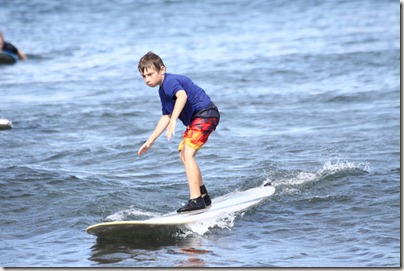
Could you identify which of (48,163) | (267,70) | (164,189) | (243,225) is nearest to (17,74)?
(267,70)

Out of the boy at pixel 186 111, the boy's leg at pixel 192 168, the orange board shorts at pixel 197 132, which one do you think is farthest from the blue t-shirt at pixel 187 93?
the boy's leg at pixel 192 168

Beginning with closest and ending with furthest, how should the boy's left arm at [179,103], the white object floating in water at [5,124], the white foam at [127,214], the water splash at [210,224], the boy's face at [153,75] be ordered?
the boy's left arm at [179,103], the boy's face at [153,75], the water splash at [210,224], the white foam at [127,214], the white object floating in water at [5,124]

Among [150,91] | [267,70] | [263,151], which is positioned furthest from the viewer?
[267,70]

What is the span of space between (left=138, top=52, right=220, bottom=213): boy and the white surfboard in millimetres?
150

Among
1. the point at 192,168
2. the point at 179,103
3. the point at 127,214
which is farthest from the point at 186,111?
the point at 127,214

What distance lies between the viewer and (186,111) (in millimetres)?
8094

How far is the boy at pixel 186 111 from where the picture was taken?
7.70m

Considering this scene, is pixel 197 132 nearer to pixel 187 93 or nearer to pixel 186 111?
pixel 186 111

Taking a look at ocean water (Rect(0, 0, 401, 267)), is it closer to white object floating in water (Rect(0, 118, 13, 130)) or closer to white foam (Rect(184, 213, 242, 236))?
white foam (Rect(184, 213, 242, 236))

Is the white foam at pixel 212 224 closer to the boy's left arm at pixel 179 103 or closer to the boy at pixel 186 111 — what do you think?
the boy at pixel 186 111

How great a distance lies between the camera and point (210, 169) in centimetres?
1089

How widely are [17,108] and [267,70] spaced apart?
613 cm

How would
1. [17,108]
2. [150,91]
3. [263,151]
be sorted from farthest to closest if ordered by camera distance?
[150,91] → [17,108] → [263,151]

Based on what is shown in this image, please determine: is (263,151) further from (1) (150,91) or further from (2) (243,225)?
(1) (150,91)
